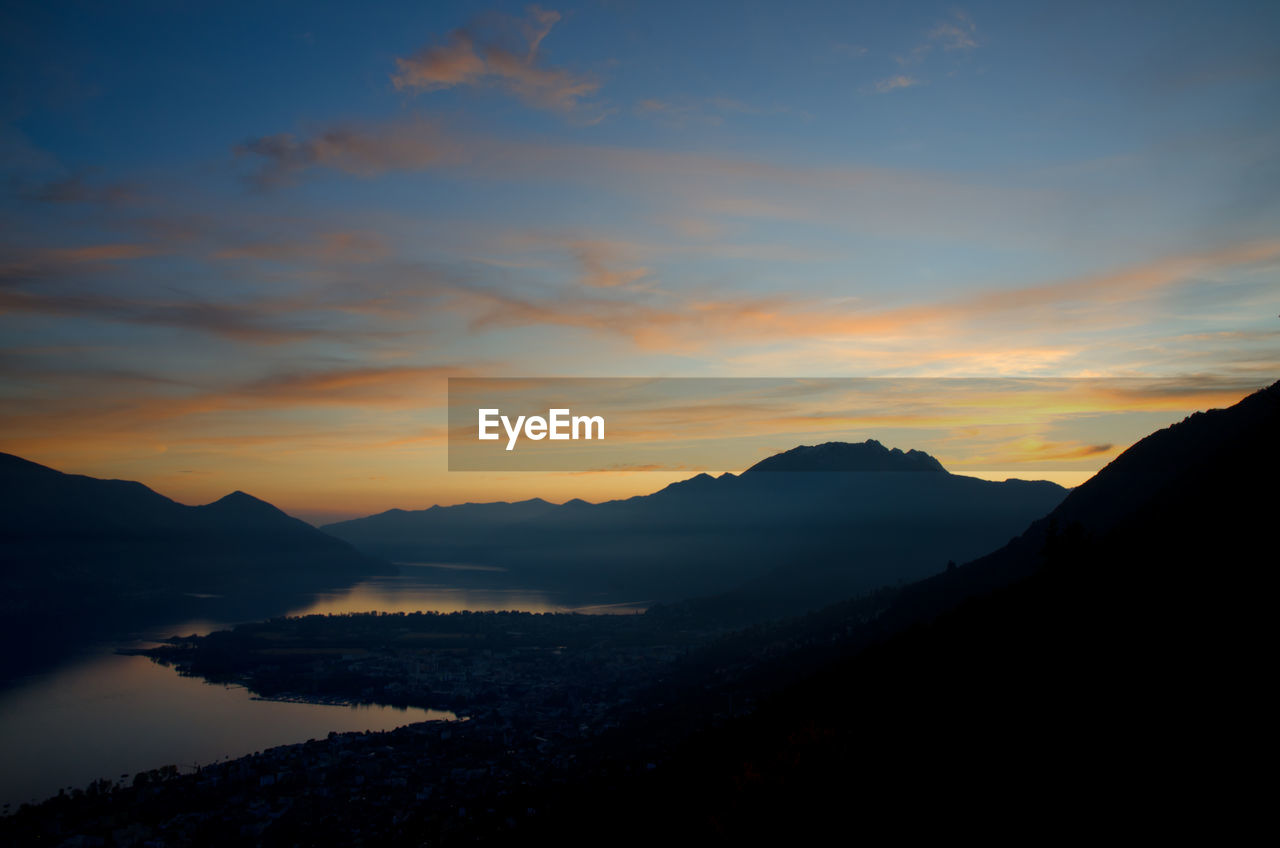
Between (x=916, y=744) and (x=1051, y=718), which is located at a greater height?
(x=1051, y=718)

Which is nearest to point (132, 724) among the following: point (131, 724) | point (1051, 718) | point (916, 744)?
point (131, 724)

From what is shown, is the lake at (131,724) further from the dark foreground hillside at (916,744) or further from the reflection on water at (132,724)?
the dark foreground hillside at (916,744)

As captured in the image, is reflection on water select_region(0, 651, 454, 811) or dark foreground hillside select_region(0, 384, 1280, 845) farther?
reflection on water select_region(0, 651, 454, 811)

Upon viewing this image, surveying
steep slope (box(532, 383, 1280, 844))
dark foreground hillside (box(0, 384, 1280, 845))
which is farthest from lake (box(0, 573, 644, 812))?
steep slope (box(532, 383, 1280, 844))

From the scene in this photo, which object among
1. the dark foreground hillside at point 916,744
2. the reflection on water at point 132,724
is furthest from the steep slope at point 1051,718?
the reflection on water at point 132,724

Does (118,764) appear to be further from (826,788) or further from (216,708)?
(826,788)

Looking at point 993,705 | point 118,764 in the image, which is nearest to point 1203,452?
point 993,705

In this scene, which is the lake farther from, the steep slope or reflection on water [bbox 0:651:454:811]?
the steep slope

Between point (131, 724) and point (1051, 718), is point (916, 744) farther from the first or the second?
point (131, 724)
